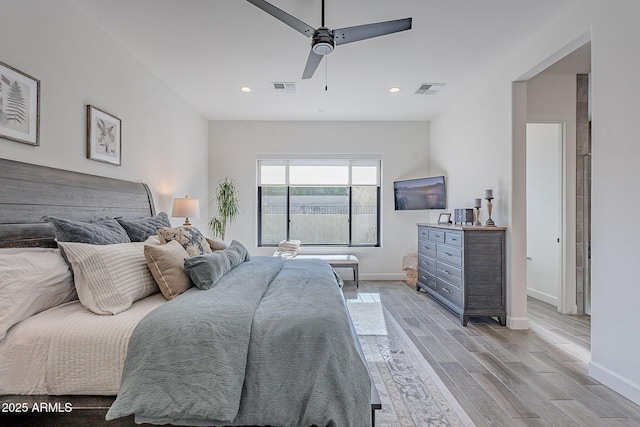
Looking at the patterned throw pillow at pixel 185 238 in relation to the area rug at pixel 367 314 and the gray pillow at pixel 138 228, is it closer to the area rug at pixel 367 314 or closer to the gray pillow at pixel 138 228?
the gray pillow at pixel 138 228

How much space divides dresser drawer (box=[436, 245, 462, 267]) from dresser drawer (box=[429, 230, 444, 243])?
0.09 meters

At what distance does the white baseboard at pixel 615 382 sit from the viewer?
1.98 m

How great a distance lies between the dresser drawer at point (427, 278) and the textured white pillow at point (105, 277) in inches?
141

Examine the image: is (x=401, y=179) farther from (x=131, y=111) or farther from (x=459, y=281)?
(x=131, y=111)

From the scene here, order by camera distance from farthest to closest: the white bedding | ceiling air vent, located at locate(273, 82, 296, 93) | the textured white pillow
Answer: ceiling air vent, located at locate(273, 82, 296, 93) → the textured white pillow → the white bedding

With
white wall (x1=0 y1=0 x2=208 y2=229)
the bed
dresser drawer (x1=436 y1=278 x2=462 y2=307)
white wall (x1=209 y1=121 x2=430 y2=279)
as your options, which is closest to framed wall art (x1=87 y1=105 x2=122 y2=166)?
white wall (x1=0 y1=0 x2=208 y2=229)

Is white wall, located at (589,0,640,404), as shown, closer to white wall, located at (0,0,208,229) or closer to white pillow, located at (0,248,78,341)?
white pillow, located at (0,248,78,341)

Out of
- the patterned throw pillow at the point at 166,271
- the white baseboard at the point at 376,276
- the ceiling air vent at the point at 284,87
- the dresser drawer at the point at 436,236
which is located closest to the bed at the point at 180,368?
the patterned throw pillow at the point at 166,271

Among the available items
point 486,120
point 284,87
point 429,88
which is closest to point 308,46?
point 284,87

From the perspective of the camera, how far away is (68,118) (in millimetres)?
2467

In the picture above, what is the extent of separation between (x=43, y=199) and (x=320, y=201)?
414cm

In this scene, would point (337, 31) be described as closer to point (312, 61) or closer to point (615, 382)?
point (312, 61)

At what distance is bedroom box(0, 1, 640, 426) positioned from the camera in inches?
80.1

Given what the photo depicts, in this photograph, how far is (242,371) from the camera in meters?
1.38
